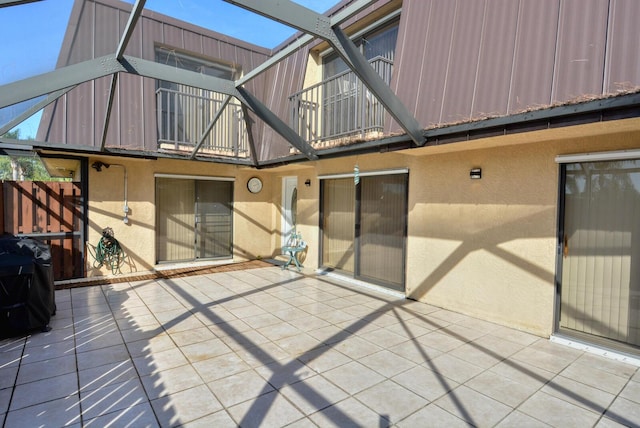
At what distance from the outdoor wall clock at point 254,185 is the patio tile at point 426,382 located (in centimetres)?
682

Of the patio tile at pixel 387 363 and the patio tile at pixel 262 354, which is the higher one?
the patio tile at pixel 387 363

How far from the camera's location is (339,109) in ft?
23.2

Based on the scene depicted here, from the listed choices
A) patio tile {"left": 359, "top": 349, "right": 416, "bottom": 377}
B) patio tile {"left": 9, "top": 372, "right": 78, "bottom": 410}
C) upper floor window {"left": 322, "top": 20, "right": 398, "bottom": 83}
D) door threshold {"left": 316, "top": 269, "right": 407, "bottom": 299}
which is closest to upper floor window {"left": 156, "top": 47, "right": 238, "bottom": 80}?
upper floor window {"left": 322, "top": 20, "right": 398, "bottom": 83}

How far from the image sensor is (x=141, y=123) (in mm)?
7270

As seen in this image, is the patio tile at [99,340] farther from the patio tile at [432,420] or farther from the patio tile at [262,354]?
the patio tile at [432,420]

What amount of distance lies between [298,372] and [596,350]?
3.34m

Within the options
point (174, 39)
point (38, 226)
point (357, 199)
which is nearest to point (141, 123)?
point (174, 39)

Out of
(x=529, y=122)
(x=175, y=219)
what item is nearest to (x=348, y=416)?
(x=529, y=122)

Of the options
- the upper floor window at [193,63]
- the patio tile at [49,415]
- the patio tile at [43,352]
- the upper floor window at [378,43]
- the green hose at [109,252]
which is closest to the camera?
the patio tile at [49,415]

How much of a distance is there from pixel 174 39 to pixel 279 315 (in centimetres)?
681

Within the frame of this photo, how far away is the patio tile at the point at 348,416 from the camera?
2.61 metres

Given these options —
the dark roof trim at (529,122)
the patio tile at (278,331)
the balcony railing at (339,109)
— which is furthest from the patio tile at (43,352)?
the balcony railing at (339,109)

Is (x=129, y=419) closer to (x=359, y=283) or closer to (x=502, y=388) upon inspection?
(x=502, y=388)

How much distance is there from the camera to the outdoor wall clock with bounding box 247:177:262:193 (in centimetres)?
927
